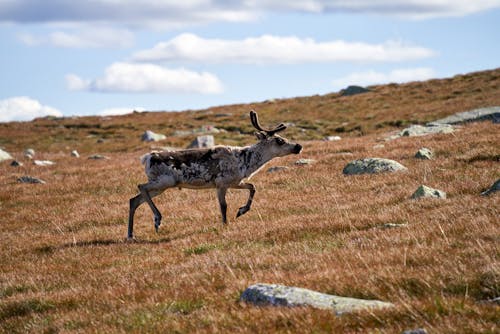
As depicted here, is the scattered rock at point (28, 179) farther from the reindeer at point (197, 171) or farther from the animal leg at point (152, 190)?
the animal leg at point (152, 190)

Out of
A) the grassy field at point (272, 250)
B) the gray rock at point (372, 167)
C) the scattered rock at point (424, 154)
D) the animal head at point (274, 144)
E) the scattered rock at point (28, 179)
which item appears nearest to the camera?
the grassy field at point (272, 250)

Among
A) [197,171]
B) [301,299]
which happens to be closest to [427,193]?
[197,171]

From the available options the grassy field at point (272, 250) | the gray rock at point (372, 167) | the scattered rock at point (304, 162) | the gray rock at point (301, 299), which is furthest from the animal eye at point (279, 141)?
the gray rock at point (301, 299)

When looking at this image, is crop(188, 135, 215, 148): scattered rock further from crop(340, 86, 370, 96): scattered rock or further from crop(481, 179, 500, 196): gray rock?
crop(340, 86, 370, 96): scattered rock

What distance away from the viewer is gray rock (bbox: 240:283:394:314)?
6.80 metres

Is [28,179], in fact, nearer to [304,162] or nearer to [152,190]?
[304,162]

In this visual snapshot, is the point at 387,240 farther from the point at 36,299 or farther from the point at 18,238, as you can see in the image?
the point at 18,238

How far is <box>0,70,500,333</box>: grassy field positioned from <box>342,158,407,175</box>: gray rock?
1.93ft

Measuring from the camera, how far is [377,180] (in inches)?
721

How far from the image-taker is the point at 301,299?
7129 mm

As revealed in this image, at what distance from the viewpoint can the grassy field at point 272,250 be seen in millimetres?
7191

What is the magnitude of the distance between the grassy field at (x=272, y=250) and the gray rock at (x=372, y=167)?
59cm

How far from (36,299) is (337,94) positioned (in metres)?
76.2

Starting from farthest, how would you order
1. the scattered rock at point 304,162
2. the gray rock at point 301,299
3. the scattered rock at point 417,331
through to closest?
the scattered rock at point 304,162
the gray rock at point 301,299
the scattered rock at point 417,331
